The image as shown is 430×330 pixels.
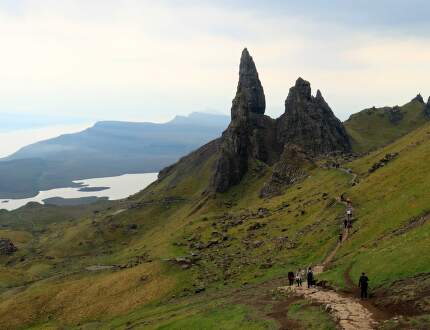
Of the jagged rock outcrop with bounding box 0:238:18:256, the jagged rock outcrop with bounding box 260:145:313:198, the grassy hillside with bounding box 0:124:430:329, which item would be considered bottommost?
the jagged rock outcrop with bounding box 0:238:18:256

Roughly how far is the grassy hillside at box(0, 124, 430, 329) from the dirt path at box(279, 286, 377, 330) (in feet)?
4.78

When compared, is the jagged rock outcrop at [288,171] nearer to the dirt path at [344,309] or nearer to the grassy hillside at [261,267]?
the grassy hillside at [261,267]

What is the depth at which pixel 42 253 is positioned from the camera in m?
179

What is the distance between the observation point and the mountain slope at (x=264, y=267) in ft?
166

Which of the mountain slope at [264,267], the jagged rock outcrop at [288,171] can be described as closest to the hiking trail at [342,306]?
the mountain slope at [264,267]

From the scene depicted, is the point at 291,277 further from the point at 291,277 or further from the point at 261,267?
the point at 261,267

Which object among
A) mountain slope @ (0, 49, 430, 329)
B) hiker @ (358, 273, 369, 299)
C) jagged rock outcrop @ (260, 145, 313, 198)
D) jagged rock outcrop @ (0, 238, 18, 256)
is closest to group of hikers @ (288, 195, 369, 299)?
hiker @ (358, 273, 369, 299)

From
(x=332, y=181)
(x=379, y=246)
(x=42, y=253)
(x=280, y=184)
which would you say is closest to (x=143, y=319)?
(x=379, y=246)

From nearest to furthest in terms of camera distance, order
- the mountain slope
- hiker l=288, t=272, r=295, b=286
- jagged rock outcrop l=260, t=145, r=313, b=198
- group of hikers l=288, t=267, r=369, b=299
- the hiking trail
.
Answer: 1. the hiking trail
2. group of hikers l=288, t=267, r=369, b=299
3. the mountain slope
4. hiker l=288, t=272, r=295, b=286
5. jagged rock outcrop l=260, t=145, r=313, b=198

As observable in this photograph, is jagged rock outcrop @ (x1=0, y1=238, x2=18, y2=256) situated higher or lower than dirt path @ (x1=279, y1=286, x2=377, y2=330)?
lower

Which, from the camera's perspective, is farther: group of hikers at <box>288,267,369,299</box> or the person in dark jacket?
the person in dark jacket

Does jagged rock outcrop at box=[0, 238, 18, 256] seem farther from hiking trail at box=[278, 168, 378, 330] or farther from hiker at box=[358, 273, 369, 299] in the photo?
hiker at box=[358, 273, 369, 299]

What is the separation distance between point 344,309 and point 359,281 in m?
6.34

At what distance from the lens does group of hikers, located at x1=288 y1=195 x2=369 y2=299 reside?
4694 centimetres
